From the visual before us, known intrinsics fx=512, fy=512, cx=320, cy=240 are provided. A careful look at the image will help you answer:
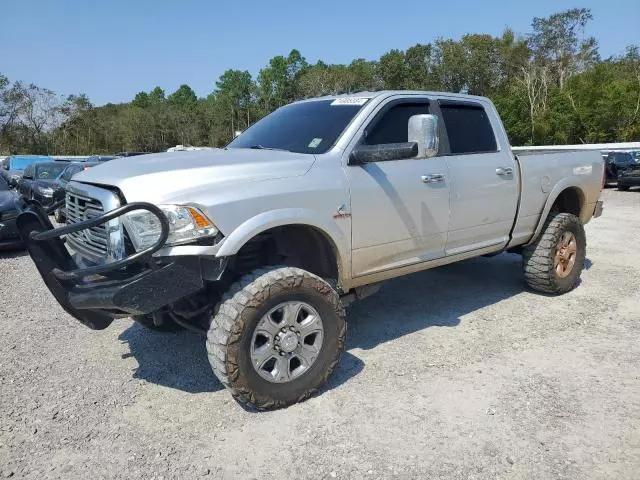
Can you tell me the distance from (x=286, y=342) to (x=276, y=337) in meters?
0.07

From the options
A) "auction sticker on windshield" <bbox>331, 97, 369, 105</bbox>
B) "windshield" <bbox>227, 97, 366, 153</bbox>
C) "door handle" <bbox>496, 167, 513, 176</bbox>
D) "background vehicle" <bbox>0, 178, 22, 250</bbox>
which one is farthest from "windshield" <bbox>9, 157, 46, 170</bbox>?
"door handle" <bbox>496, 167, 513, 176</bbox>

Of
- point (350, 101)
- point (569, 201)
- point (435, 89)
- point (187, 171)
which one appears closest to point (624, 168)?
point (569, 201)

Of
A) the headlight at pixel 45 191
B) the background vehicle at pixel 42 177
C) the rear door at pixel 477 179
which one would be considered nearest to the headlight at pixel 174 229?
the rear door at pixel 477 179

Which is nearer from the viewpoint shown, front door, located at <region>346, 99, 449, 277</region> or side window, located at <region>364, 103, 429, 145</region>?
front door, located at <region>346, 99, 449, 277</region>

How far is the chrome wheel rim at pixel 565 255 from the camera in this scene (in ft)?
18.3

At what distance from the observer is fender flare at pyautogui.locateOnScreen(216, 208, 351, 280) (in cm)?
304

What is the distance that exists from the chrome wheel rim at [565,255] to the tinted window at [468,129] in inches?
58.8

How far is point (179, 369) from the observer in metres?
3.95

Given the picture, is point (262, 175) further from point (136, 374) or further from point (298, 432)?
point (136, 374)

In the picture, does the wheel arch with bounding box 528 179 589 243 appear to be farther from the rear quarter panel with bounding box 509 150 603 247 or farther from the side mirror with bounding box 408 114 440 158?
the side mirror with bounding box 408 114 440 158

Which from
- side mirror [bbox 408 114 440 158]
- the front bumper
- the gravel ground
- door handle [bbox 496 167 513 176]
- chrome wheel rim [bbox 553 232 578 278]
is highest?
side mirror [bbox 408 114 440 158]

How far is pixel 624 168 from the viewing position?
17797mm

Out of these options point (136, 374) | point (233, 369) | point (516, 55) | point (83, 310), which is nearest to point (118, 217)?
point (83, 310)

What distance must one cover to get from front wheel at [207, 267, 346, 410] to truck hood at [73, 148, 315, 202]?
0.64 metres
